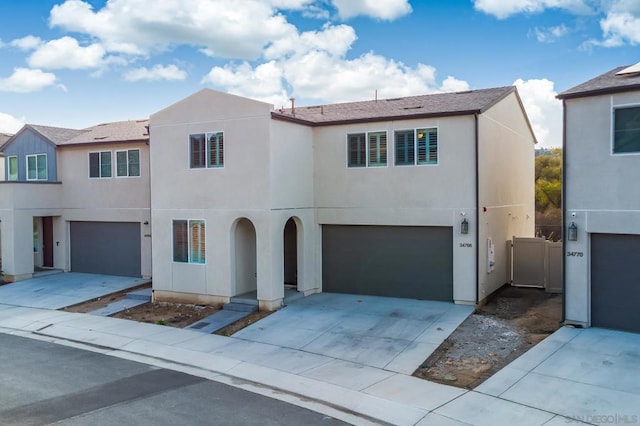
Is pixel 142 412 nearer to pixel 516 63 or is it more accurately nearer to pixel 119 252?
pixel 119 252

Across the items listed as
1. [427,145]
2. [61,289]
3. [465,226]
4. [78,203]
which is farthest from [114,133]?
[465,226]

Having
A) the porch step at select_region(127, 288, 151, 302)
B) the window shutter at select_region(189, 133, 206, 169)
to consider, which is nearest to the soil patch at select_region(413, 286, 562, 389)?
the window shutter at select_region(189, 133, 206, 169)

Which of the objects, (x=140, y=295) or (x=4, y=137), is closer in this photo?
(x=140, y=295)

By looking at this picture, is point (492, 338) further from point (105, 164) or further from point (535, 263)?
point (105, 164)

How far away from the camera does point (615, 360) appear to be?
10688 mm

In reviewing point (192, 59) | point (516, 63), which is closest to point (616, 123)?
point (516, 63)

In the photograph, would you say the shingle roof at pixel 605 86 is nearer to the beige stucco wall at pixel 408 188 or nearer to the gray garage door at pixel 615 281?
the beige stucco wall at pixel 408 188

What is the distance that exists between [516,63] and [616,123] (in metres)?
7.75

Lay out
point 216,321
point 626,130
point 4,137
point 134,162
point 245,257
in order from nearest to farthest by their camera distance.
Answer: point 626,130 < point 216,321 < point 245,257 < point 134,162 < point 4,137

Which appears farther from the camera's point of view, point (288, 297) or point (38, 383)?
point (288, 297)

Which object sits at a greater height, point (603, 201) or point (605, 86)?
point (605, 86)

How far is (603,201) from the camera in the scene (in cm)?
1253

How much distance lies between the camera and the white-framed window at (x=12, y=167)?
24.4 metres

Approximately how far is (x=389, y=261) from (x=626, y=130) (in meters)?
7.31
